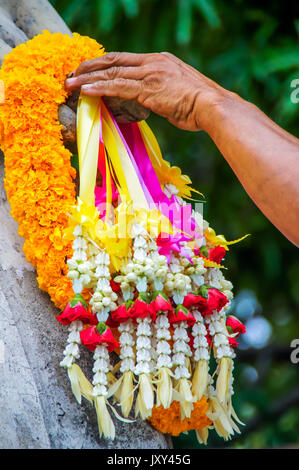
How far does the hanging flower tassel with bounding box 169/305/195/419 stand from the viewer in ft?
5.57

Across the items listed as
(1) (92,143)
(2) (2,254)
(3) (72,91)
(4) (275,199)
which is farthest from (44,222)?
(4) (275,199)

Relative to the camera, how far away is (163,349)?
5.52 ft

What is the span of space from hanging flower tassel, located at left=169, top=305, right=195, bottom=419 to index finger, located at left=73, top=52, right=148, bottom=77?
77cm

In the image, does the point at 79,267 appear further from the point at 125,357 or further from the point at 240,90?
the point at 240,90

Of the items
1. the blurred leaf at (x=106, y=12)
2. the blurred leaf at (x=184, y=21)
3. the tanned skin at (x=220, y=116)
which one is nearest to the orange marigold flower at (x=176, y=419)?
the tanned skin at (x=220, y=116)

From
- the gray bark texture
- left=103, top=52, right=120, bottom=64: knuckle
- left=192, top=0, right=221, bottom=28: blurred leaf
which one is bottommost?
the gray bark texture

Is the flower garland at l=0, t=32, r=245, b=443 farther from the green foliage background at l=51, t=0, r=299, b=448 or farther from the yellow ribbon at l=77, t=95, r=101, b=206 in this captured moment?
the green foliage background at l=51, t=0, r=299, b=448

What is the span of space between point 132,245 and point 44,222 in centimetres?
27

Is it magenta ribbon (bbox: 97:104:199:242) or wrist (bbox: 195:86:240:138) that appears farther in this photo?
magenta ribbon (bbox: 97:104:199:242)

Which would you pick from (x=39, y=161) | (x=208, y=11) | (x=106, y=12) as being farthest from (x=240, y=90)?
(x=39, y=161)

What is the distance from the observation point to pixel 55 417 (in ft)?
5.69

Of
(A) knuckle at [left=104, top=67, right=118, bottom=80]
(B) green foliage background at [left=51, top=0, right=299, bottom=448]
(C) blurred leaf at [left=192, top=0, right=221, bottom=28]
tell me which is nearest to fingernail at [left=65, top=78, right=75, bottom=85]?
(A) knuckle at [left=104, top=67, right=118, bottom=80]

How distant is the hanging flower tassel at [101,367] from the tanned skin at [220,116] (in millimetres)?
570

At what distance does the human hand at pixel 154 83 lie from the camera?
6.22 ft
